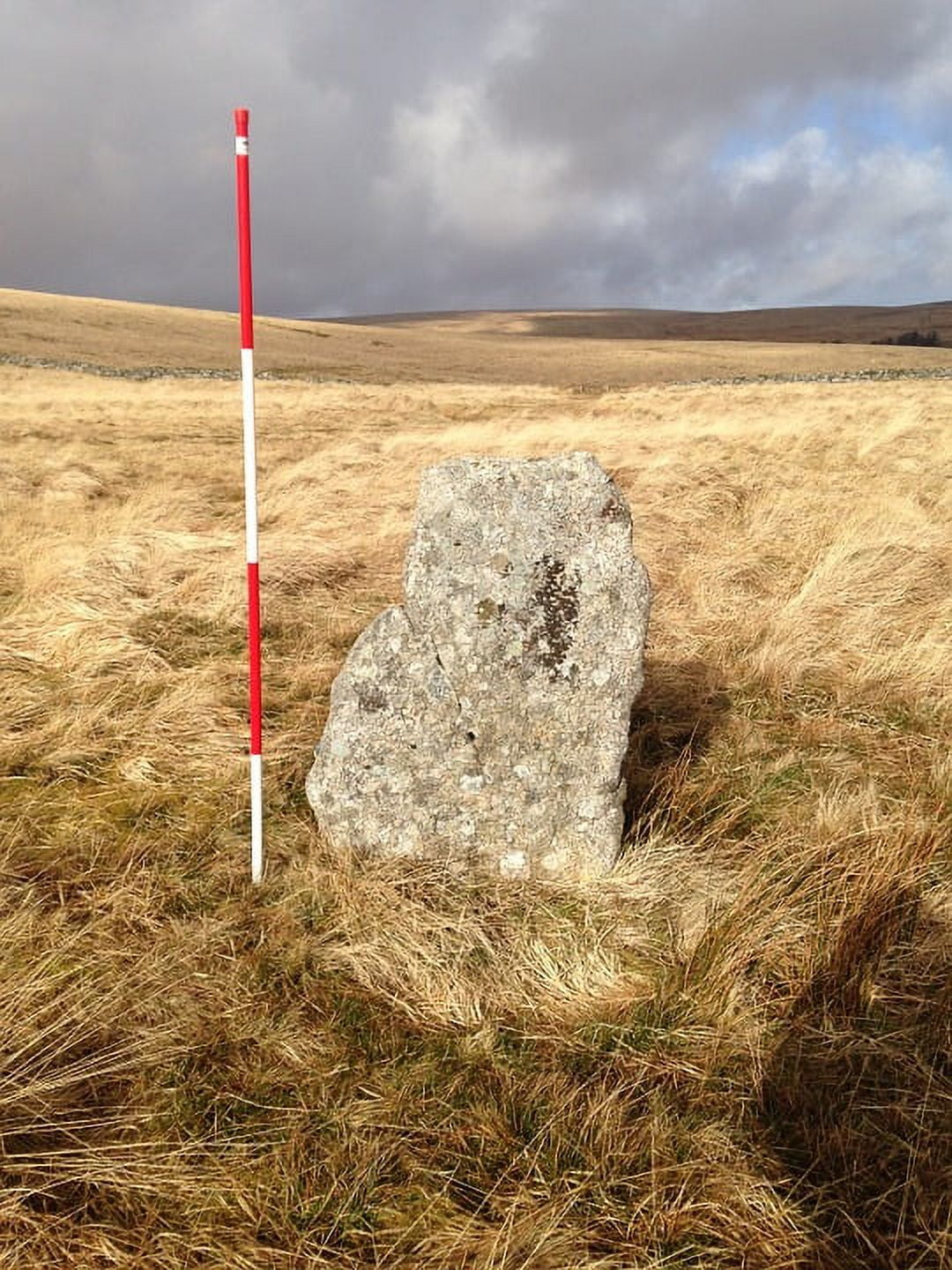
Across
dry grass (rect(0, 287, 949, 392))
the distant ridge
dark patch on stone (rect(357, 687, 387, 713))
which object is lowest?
dark patch on stone (rect(357, 687, 387, 713))

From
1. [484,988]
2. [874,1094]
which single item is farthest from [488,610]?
[874,1094]

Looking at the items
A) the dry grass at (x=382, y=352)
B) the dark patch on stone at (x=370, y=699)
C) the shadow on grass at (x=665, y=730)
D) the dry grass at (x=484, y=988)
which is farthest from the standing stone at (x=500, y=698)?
the dry grass at (x=382, y=352)

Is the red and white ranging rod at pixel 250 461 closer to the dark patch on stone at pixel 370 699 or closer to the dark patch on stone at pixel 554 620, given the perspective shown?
the dark patch on stone at pixel 370 699

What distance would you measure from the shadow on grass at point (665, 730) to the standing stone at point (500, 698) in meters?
0.39

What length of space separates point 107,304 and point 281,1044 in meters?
89.3

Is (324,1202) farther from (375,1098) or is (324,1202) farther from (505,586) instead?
(505,586)

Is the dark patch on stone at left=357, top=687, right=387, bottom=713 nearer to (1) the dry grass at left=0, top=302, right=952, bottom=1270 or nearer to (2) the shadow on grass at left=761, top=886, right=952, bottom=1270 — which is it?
(1) the dry grass at left=0, top=302, right=952, bottom=1270

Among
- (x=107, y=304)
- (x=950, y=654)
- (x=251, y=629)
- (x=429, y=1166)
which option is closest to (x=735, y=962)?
(x=429, y=1166)

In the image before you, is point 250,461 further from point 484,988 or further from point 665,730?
point 665,730

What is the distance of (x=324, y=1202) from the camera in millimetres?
1979

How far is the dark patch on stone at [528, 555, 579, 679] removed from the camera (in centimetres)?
332

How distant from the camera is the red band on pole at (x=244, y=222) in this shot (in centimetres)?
308

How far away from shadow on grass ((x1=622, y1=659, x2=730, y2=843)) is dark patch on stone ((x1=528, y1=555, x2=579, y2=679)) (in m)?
0.64

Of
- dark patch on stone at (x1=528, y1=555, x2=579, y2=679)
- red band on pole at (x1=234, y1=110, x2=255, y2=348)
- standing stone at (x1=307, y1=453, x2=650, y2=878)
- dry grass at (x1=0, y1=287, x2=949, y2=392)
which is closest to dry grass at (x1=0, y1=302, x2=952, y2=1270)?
standing stone at (x1=307, y1=453, x2=650, y2=878)
